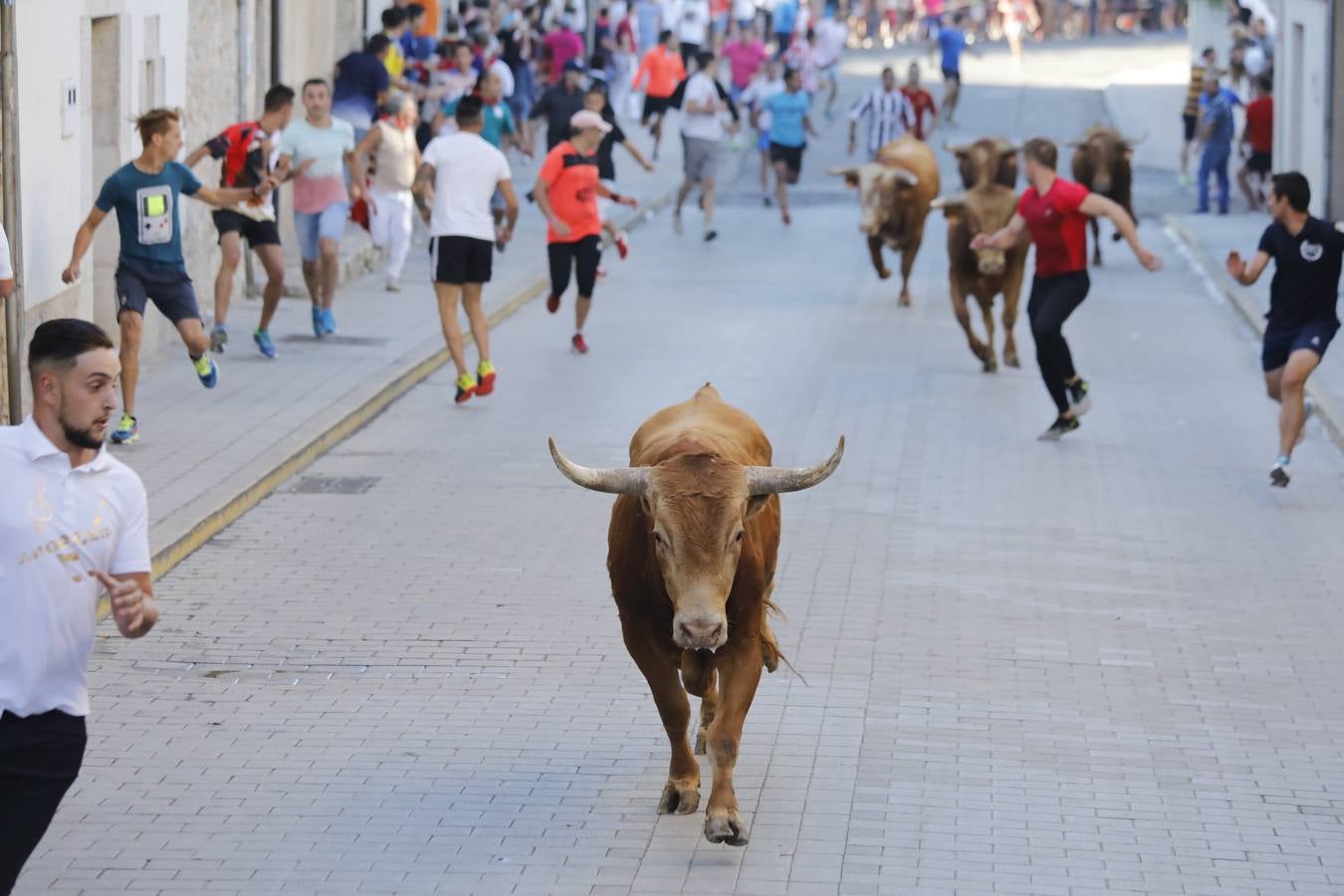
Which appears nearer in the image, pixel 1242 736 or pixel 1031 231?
pixel 1242 736

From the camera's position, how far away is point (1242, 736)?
8.39 m

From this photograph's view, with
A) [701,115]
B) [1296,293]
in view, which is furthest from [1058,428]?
[701,115]

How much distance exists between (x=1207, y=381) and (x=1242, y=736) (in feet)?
31.0

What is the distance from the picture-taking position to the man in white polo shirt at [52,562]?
534cm

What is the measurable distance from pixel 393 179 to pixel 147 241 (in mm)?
7665

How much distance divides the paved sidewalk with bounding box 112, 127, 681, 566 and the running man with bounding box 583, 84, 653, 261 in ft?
3.99

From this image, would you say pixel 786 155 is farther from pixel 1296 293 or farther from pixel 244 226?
pixel 1296 293

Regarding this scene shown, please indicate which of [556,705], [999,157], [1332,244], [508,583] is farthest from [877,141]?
[556,705]

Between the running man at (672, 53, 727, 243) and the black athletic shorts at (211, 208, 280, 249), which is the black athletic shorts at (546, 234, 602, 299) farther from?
the running man at (672, 53, 727, 243)

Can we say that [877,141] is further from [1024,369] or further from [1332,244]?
[1332,244]

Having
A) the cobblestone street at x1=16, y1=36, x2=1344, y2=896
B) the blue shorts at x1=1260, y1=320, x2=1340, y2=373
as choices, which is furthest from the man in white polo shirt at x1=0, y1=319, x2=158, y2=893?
the blue shorts at x1=1260, y1=320, x2=1340, y2=373

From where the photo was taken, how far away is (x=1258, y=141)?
2962cm

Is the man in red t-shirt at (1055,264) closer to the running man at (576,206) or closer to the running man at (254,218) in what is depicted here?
the running man at (576,206)

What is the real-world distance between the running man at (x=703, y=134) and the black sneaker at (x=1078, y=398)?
12680 mm
